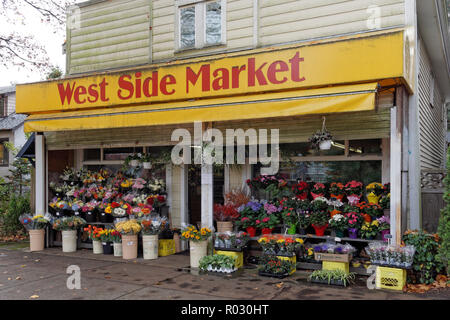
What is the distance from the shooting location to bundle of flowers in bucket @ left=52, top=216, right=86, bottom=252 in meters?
9.13

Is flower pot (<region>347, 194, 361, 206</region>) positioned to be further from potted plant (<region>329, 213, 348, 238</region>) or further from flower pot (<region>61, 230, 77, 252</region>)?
flower pot (<region>61, 230, 77, 252</region>)

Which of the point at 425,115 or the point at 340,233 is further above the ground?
the point at 425,115

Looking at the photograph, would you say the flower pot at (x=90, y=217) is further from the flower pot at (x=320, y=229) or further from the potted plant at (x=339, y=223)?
the potted plant at (x=339, y=223)

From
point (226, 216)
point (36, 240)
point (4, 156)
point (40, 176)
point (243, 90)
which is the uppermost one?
point (243, 90)

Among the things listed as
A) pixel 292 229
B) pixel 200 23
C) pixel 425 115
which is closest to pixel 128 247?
pixel 292 229

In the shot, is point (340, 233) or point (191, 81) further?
point (191, 81)

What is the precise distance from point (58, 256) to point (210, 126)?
174 inches

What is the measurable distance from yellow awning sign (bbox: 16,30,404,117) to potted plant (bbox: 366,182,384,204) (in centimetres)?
209

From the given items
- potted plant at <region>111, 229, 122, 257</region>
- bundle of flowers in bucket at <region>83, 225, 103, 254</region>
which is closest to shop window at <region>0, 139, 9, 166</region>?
bundle of flowers in bucket at <region>83, 225, 103, 254</region>

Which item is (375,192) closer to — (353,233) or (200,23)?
(353,233)

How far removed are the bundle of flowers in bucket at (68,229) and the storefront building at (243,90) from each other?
2.98 feet

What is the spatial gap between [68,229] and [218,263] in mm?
4060

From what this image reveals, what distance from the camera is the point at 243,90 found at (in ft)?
22.7

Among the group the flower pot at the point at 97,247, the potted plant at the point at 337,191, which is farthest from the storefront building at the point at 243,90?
the flower pot at the point at 97,247
